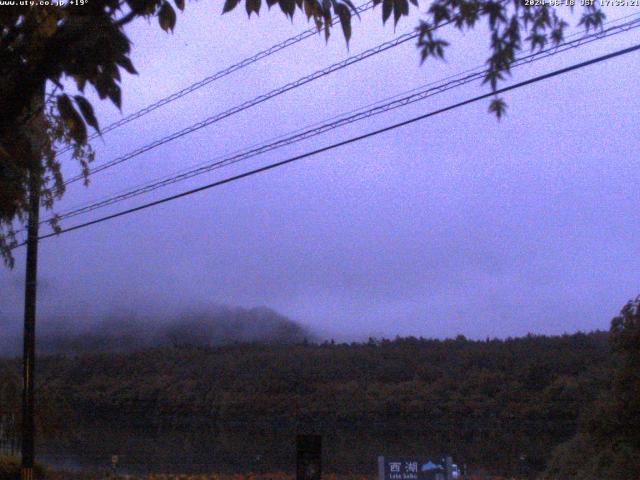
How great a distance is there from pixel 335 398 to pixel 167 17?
2330 centimetres

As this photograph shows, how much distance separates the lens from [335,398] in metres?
28.6

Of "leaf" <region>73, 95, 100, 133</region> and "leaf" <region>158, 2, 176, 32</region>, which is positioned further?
"leaf" <region>158, 2, 176, 32</region>

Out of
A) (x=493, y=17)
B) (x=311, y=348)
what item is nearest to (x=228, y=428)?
(x=311, y=348)

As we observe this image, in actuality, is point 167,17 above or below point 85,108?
above

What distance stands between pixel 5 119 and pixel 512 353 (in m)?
26.1

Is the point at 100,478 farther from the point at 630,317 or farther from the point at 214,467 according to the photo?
the point at 630,317

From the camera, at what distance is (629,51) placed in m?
9.45

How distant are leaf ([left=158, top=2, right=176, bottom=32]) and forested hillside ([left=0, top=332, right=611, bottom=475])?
1268 centimetres

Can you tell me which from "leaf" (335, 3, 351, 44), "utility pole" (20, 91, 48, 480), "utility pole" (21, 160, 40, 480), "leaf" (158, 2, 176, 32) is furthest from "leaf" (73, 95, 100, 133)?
"utility pole" (21, 160, 40, 480)

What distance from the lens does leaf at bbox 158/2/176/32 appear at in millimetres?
6324

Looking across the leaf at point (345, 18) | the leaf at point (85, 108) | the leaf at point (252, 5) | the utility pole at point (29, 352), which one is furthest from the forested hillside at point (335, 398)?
the leaf at point (85, 108)

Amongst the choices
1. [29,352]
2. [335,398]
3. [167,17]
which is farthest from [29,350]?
[335,398]

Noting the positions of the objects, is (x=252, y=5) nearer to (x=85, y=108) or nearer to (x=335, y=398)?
(x=85, y=108)

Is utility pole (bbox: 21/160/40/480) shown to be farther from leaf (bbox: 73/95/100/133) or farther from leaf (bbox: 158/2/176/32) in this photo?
leaf (bbox: 73/95/100/133)
